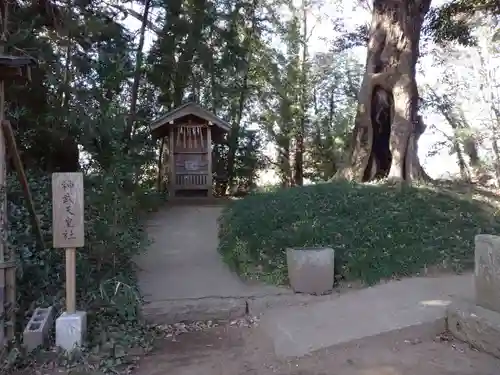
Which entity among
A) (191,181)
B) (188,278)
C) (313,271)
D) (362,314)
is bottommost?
(362,314)

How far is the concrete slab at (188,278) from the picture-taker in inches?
213

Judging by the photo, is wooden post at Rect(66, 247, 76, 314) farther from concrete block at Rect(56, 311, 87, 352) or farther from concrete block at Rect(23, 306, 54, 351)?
concrete block at Rect(23, 306, 54, 351)

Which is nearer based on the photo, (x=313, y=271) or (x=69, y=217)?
(x=69, y=217)

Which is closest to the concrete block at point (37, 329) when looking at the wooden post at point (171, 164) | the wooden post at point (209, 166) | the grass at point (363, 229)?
the grass at point (363, 229)

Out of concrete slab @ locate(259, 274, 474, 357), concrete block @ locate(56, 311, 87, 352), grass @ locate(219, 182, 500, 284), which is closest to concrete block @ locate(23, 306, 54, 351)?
concrete block @ locate(56, 311, 87, 352)

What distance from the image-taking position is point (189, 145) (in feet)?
42.5

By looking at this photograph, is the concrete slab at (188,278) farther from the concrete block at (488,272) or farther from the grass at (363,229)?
the concrete block at (488,272)

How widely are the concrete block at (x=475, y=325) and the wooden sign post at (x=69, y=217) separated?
3536 millimetres

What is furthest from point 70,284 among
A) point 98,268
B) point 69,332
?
point 98,268

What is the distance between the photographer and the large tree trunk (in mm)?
9734

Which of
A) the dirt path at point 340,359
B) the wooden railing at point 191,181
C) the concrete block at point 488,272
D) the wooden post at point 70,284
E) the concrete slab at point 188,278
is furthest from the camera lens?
the wooden railing at point 191,181

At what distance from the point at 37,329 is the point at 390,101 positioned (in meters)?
8.32

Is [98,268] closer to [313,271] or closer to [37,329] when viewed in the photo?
[37,329]

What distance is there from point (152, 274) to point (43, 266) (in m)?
1.49
